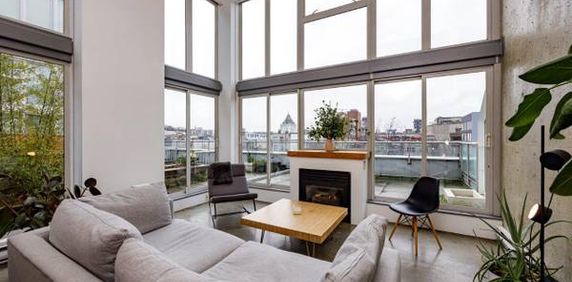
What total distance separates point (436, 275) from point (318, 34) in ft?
13.3

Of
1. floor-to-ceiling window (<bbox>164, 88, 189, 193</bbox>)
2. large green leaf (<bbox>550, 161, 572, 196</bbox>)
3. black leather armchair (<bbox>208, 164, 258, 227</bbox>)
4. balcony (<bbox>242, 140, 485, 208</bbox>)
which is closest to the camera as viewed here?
large green leaf (<bbox>550, 161, 572, 196</bbox>)

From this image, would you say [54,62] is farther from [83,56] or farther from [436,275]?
[436,275]

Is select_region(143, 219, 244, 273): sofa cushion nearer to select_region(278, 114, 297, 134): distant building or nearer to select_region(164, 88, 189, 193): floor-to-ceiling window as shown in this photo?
select_region(164, 88, 189, 193): floor-to-ceiling window

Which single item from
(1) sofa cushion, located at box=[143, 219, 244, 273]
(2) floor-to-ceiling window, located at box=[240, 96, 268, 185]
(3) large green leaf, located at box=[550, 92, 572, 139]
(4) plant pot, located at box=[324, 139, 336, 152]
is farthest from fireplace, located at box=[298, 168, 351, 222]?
(3) large green leaf, located at box=[550, 92, 572, 139]

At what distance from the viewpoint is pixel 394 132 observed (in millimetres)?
3836

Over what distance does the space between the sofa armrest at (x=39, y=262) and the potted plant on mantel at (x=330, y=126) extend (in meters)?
3.33

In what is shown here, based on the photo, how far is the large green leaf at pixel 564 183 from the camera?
0.96 metres

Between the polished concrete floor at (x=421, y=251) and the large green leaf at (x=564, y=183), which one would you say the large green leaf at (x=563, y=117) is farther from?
the polished concrete floor at (x=421, y=251)

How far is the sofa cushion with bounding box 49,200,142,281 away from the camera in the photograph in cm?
121

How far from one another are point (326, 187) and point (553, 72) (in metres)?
3.30

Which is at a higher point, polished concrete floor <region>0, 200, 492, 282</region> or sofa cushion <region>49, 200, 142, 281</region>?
sofa cushion <region>49, 200, 142, 281</region>

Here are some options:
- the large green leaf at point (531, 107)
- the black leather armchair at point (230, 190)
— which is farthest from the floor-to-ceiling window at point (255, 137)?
the large green leaf at point (531, 107)

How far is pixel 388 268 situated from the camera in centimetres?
130

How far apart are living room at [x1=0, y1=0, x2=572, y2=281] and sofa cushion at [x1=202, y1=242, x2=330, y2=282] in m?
0.01
